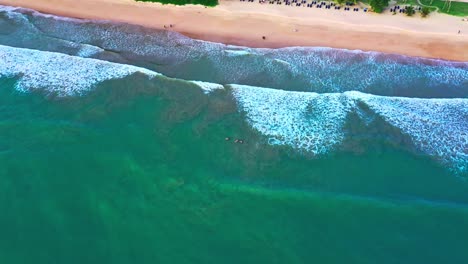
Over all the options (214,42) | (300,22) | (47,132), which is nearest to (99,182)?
(47,132)

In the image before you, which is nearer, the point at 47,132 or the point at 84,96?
the point at 47,132

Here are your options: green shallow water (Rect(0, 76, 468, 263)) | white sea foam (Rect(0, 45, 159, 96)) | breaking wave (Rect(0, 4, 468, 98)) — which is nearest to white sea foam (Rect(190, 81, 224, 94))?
breaking wave (Rect(0, 4, 468, 98))

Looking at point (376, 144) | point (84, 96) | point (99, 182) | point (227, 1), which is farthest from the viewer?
point (227, 1)

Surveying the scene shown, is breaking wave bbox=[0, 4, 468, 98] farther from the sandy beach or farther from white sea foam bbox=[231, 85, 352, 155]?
white sea foam bbox=[231, 85, 352, 155]

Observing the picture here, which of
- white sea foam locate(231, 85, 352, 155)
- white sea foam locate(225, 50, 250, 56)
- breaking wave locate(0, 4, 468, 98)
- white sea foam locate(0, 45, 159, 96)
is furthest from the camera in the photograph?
white sea foam locate(225, 50, 250, 56)

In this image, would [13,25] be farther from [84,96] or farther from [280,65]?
[280,65]
